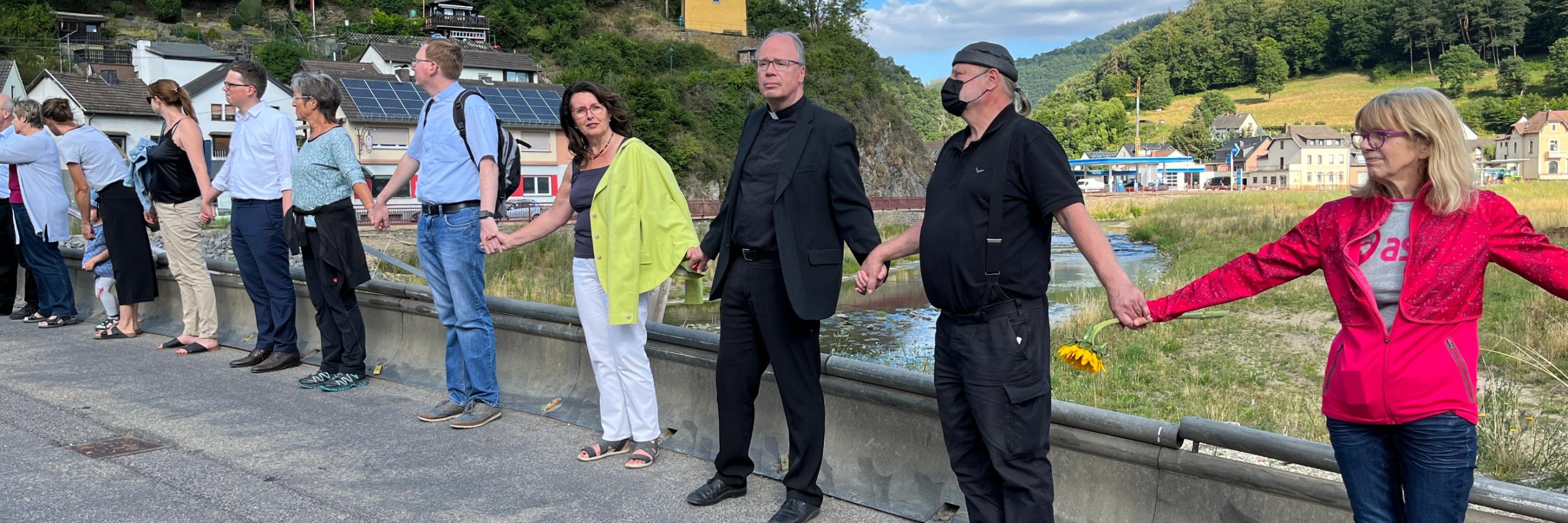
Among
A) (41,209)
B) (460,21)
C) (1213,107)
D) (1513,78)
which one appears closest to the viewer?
(41,209)

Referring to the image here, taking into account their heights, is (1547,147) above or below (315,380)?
above

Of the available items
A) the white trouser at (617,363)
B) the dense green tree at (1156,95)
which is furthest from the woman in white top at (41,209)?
the dense green tree at (1156,95)

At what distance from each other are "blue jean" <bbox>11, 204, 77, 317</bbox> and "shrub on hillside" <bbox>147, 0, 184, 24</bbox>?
9392 cm

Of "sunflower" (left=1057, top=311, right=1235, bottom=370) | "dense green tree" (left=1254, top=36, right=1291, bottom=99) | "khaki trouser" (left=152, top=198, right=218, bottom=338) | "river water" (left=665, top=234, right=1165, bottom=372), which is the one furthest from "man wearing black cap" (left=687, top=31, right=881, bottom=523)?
"dense green tree" (left=1254, top=36, right=1291, bottom=99)

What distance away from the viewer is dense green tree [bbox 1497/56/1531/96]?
6147 inches

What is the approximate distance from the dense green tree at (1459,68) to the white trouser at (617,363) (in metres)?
187

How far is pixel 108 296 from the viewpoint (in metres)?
9.92

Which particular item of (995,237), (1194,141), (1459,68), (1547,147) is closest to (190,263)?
(995,237)

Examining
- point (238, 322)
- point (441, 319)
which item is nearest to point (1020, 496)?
point (441, 319)

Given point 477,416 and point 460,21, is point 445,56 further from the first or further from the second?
point 460,21

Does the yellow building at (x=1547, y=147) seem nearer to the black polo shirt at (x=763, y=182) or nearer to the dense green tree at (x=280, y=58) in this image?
the dense green tree at (x=280, y=58)

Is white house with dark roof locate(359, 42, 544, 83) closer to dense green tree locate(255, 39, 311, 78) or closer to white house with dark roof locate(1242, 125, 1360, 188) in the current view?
dense green tree locate(255, 39, 311, 78)

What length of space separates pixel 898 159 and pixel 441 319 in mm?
78870

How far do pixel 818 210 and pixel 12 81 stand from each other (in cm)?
8092
